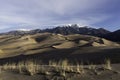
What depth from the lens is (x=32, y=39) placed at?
68.8m

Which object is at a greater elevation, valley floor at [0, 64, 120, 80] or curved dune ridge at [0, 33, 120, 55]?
curved dune ridge at [0, 33, 120, 55]

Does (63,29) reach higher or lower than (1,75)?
higher

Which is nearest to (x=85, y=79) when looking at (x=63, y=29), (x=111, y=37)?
(x=111, y=37)

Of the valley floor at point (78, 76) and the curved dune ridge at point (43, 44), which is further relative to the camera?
the curved dune ridge at point (43, 44)

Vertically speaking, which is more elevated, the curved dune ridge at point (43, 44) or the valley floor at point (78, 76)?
the curved dune ridge at point (43, 44)

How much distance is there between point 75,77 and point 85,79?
564 mm

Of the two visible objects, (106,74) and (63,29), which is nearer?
(106,74)

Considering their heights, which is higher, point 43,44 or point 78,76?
point 43,44

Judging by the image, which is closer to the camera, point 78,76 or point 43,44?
point 78,76

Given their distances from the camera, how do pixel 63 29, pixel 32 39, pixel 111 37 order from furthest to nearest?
pixel 63 29 < pixel 111 37 < pixel 32 39

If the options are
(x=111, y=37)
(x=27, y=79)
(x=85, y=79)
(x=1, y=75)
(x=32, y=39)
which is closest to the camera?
(x=85, y=79)

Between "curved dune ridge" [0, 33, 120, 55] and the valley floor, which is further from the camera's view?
"curved dune ridge" [0, 33, 120, 55]

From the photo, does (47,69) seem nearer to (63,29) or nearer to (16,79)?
(16,79)

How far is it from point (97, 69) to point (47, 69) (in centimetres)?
247
